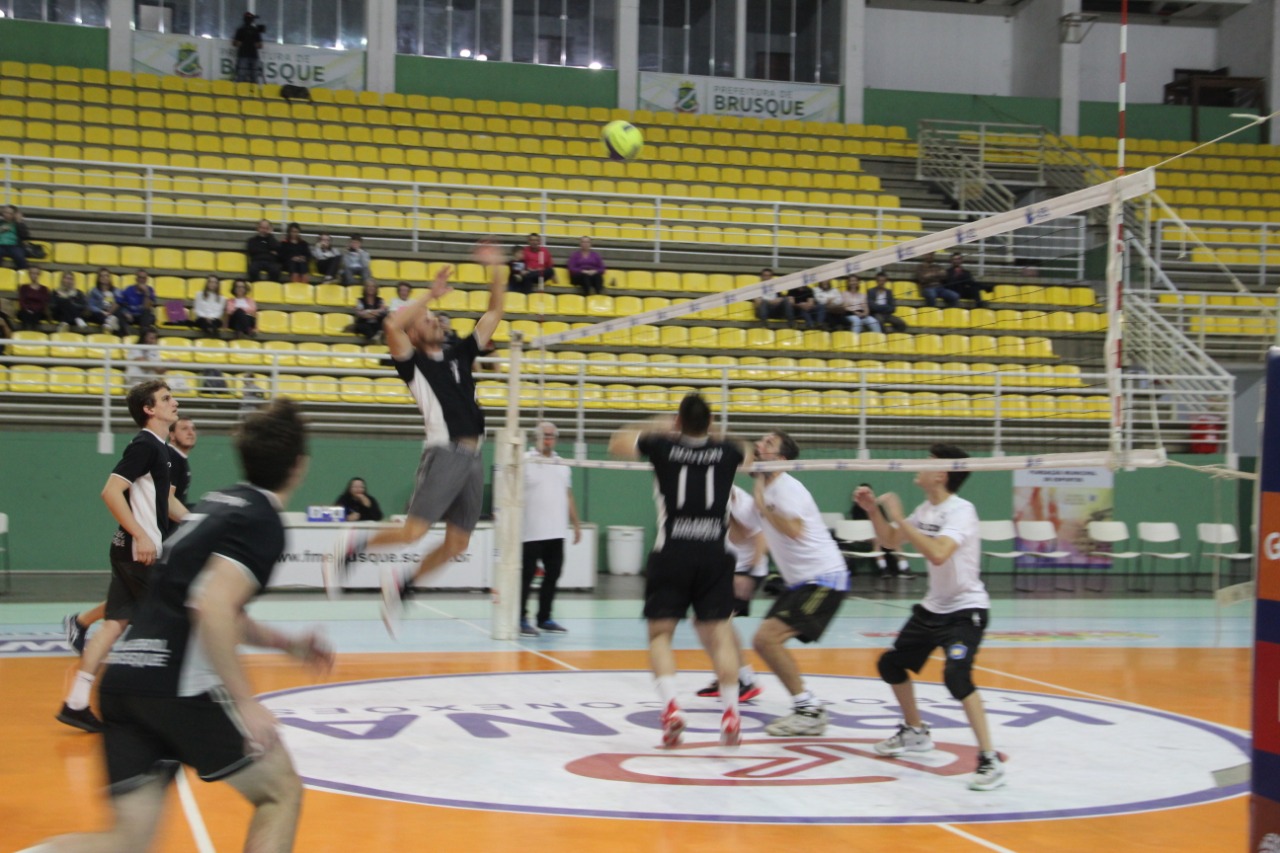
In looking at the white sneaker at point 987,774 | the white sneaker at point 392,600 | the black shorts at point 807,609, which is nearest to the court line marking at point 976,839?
the white sneaker at point 987,774

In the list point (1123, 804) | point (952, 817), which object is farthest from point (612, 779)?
point (1123, 804)

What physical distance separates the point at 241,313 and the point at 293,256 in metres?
1.79

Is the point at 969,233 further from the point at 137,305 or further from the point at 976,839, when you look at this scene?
the point at 137,305

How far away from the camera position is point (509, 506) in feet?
35.2

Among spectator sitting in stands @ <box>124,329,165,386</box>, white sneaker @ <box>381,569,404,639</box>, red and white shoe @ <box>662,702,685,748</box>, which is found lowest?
red and white shoe @ <box>662,702,685,748</box>

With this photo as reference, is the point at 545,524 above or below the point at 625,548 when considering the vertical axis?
above

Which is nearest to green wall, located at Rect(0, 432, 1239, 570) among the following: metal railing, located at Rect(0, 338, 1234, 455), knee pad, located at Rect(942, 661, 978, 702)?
metal railing, located at Rect(0, 338, 1234, 455)

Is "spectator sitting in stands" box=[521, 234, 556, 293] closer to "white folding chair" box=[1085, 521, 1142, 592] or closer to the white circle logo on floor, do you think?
"white folding chair" box=[1085, 521, 1142, 592]

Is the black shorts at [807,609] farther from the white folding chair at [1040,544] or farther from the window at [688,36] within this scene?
the window at [688,36]

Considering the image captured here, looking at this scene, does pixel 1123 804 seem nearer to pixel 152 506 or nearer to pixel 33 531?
pixel 152 506

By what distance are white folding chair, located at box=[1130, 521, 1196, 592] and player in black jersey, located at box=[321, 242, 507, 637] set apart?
12905 mm

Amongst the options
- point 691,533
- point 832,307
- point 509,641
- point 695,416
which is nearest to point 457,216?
point 832,307

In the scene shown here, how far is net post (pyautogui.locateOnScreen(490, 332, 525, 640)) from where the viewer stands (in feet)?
34.9

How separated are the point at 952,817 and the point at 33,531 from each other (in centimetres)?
1299
